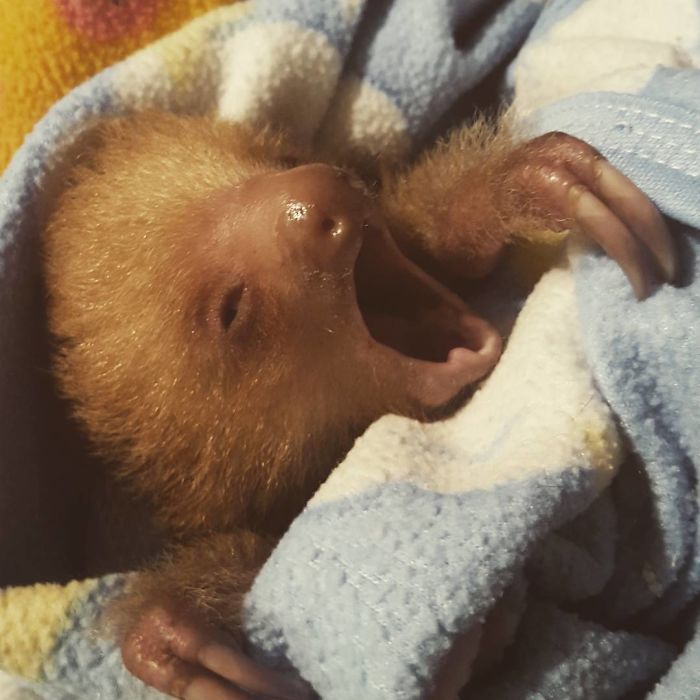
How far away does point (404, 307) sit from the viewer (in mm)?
1025

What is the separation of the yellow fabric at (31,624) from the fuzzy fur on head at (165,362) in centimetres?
20

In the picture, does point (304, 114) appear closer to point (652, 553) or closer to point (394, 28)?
point (394, 28)

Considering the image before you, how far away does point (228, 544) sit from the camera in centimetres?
94

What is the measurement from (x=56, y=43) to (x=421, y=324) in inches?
22.3

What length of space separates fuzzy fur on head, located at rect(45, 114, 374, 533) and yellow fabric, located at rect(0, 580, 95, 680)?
0.67 feet

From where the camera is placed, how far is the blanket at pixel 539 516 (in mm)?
710

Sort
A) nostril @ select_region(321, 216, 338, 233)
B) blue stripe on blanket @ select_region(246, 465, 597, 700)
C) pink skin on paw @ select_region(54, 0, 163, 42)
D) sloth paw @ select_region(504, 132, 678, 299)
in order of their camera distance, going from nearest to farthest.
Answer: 1. blue stripe on blanket @ select_region(246, 465, 597, 700)
2. sloth paw @ select_region(504, 132, 678, 299)
3. nostril @ select_region(321, 216, 338, 233)
4. pink skin on paw @ select_region(54, 0, 163, 42)

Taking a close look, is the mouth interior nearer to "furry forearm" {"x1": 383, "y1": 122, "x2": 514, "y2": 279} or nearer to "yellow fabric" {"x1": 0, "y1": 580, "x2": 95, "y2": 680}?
"furry forearm" {"x1": 383, "y1": 122, "x2": 514, "y2": 279}

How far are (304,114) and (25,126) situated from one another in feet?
1.14

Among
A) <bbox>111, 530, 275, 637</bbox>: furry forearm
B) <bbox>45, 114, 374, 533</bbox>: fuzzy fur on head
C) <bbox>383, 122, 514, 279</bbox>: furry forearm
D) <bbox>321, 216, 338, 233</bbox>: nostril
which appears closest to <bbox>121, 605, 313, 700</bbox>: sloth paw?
<bbox>111, 530, 275, 637</bbox>: furry forearm

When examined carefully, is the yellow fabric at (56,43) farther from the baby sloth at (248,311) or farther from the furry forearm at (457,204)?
the furry forearm at (457,204)

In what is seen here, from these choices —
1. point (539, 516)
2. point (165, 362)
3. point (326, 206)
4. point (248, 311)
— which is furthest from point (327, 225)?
point (539, 516)

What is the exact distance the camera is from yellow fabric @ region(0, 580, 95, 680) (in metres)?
0.80

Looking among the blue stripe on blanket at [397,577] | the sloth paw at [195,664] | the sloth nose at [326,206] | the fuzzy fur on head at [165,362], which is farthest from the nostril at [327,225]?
the sloth paw at [195,664]
